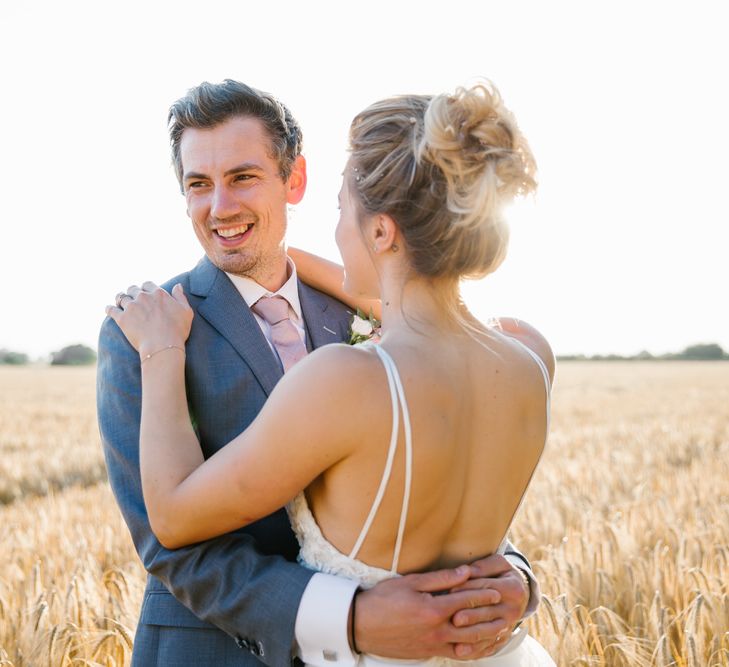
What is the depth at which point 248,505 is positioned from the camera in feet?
7.02

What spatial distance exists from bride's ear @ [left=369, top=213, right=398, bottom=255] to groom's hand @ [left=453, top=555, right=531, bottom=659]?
887mm

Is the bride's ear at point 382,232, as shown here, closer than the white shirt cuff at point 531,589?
A: Yes

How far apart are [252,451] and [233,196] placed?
172 centimetres

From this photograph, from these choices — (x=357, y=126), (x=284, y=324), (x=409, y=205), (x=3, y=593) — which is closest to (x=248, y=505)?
(x=409, y=205)

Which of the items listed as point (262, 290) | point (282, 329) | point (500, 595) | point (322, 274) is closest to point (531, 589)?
point (500, 595)

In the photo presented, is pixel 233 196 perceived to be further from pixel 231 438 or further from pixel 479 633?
pixel 479 633

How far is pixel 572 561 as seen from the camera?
14.8 feet

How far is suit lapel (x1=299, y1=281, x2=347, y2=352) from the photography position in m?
3.51

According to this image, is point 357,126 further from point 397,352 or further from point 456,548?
point 456,548

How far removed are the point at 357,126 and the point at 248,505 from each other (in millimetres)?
1043

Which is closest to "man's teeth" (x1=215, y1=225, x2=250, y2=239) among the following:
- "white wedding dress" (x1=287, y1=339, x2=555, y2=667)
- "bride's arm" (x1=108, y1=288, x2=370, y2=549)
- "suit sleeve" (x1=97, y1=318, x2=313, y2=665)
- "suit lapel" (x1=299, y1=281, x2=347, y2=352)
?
"suit lapel" (x1=299, y1=281, x2=347, y2=352)

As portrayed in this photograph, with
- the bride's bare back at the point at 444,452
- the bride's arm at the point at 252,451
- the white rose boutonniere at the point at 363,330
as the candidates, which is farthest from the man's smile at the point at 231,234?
the bride's bare back at the point at 444,452

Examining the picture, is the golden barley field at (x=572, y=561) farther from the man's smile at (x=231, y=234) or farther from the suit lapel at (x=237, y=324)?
the man's smile at (x=231, y=234)

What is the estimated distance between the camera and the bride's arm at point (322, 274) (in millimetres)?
3750
